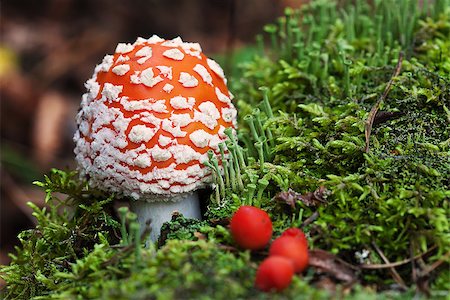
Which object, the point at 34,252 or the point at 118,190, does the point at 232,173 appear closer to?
the point at 118,190

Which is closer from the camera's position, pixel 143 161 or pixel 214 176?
pixel 143 161

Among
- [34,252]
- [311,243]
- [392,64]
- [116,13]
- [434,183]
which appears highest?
[116,13]

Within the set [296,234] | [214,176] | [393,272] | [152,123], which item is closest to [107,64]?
[152,123]

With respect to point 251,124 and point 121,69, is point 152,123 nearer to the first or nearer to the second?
point 121,69

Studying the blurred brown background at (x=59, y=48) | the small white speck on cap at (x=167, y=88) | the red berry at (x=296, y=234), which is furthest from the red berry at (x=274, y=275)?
the blurred brown background at (x=59, y=48)

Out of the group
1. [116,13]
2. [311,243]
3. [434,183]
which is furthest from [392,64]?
[116,13]

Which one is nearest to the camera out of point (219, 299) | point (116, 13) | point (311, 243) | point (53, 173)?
point (219, 299)
